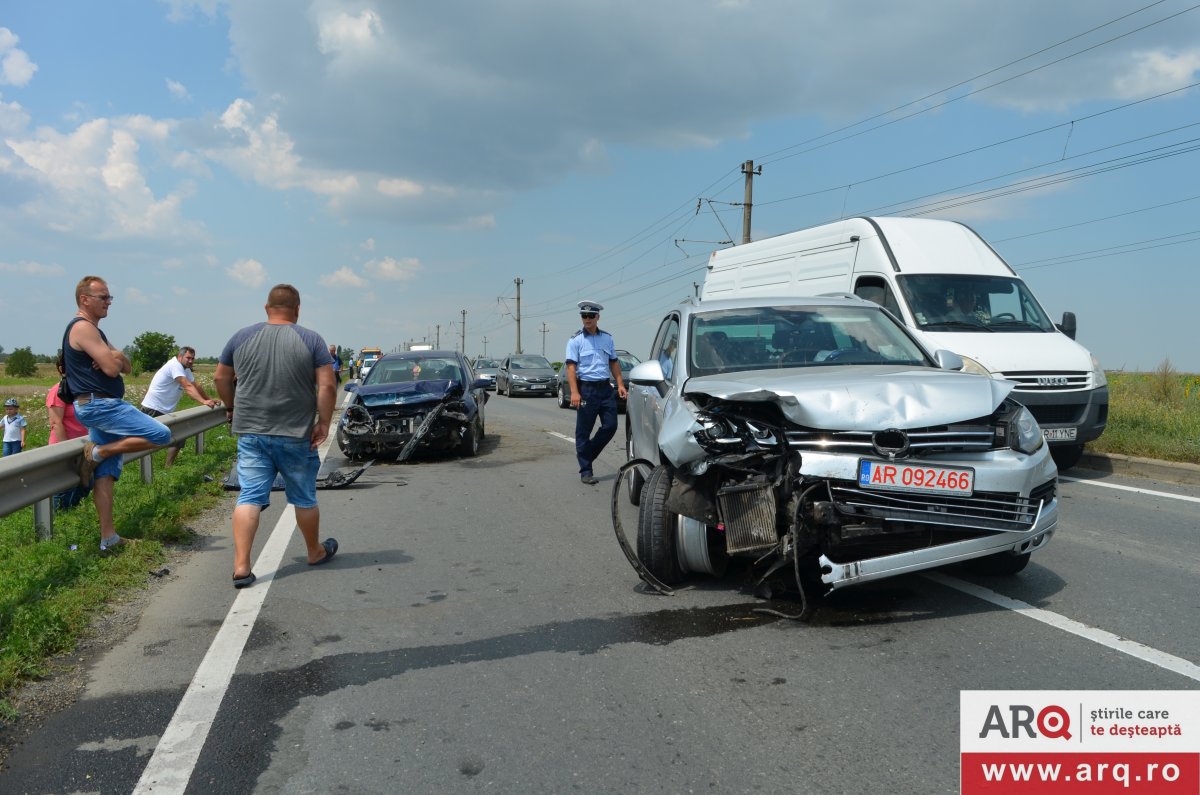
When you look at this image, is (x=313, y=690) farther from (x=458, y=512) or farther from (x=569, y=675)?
(x=458, y=512)

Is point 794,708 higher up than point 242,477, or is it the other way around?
point 242,477

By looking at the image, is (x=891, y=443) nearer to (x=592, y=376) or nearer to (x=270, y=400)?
(x=270, y=400)

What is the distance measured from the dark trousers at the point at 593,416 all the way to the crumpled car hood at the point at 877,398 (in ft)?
15.2

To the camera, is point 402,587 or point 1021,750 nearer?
point 1021,750

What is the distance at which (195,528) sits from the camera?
758 cm

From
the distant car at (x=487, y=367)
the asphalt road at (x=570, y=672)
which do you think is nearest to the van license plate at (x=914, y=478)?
the asphalt road at (x=570, y=672)

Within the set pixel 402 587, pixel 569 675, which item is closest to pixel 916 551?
pixel 569 675

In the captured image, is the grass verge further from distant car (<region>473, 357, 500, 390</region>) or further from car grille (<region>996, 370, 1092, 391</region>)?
distant car (<region>473, 357, 500, 390</region>)

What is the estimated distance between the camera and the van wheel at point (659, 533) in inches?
196

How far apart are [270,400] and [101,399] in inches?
58.0

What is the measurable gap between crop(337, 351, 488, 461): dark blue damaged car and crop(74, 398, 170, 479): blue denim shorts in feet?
16.4

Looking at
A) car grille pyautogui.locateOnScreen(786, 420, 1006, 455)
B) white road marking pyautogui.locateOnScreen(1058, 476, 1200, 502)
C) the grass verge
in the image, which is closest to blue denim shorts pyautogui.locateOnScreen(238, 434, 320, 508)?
the grass verge

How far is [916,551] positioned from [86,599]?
4.48 meters

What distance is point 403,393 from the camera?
38.5 feet
